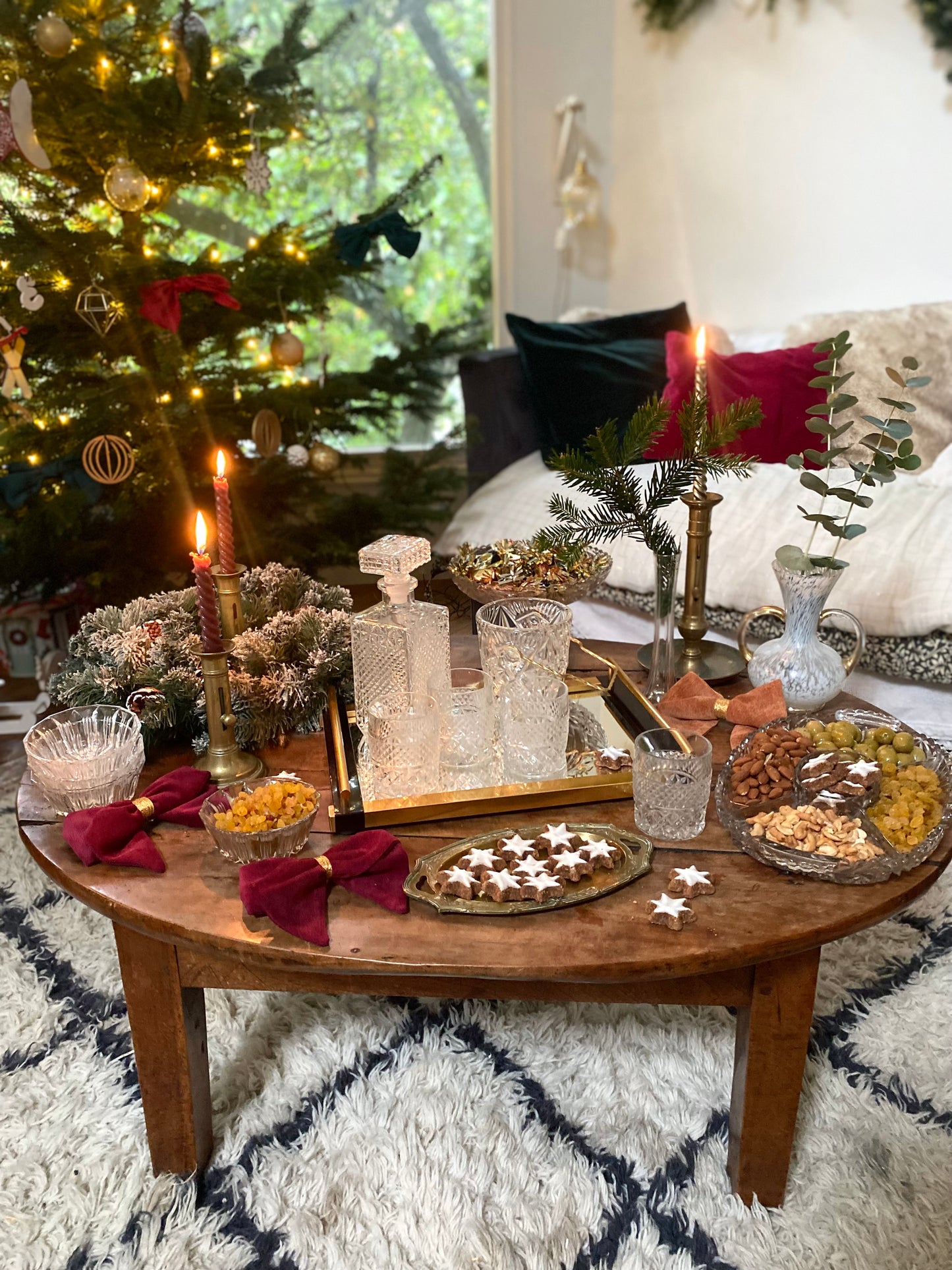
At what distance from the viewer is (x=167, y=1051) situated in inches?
43.0

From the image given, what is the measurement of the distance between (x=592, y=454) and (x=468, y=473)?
136 centimetres

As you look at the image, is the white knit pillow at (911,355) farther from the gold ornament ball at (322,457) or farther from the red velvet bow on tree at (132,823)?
the red velvet bow on tree at (132,823)

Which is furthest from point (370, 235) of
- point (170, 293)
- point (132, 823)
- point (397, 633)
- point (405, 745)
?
point (132, 823)

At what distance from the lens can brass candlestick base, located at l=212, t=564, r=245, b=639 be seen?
1234mm

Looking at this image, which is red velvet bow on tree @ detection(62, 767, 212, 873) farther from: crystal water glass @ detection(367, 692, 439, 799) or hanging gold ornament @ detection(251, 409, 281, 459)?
hanging gold ornament @ detection(251, 409, 281, 459)

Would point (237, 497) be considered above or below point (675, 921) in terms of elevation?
above

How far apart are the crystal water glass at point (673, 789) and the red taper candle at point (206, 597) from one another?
1.67ft

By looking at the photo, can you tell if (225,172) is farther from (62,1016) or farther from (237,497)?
(62,1016)

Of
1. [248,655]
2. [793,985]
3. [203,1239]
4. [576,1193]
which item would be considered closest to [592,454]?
[248,655]

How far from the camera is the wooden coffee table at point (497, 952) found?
36.4 inches

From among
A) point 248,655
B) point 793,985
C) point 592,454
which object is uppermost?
point 592,454

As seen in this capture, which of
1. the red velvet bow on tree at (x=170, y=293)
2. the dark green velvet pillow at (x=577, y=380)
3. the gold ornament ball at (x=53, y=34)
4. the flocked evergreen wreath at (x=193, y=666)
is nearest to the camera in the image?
the flocked evergreen wreath at (x=193, y=666)

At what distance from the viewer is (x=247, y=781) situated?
1122mm

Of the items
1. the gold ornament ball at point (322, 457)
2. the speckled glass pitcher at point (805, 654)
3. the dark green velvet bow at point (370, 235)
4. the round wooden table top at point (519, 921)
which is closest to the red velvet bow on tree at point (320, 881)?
the round wooden table top at point (519, 921)
